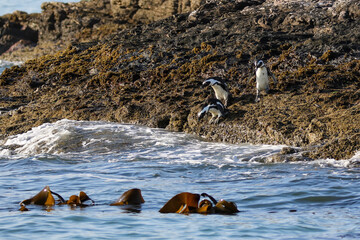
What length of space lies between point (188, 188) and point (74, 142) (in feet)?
15.8

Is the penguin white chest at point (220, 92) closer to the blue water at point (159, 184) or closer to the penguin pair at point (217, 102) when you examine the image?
the penguin pair at point (217, 102)

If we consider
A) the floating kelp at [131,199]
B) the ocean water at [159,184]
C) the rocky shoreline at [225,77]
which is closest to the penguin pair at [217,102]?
the rocky shoreline at [225,77]

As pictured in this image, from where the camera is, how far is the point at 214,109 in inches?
456

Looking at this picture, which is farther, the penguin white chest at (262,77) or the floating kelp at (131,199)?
the penguin white chest at (262,77)

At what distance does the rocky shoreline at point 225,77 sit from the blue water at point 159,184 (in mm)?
570

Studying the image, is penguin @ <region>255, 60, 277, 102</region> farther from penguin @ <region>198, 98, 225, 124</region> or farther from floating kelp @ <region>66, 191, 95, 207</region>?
floating kelp @ <region>66, 191, 95, 207</region>

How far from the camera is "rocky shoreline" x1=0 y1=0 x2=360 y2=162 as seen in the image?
10875 mm

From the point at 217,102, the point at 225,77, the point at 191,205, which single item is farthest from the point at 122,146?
the point at 191,205

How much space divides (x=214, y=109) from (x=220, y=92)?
861 millimetres

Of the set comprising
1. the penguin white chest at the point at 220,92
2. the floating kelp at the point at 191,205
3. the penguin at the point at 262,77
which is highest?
the penguin at the point at 262,77

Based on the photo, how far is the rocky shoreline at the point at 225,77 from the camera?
10.9 m

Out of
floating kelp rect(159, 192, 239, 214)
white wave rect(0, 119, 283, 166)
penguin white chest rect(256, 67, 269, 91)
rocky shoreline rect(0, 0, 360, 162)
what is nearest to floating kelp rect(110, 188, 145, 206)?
floating kelp rect(159, 192, 239, 214)

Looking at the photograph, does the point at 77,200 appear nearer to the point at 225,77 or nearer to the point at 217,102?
the point at 217,102

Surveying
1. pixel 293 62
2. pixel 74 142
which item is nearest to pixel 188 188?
pixel 74 142
